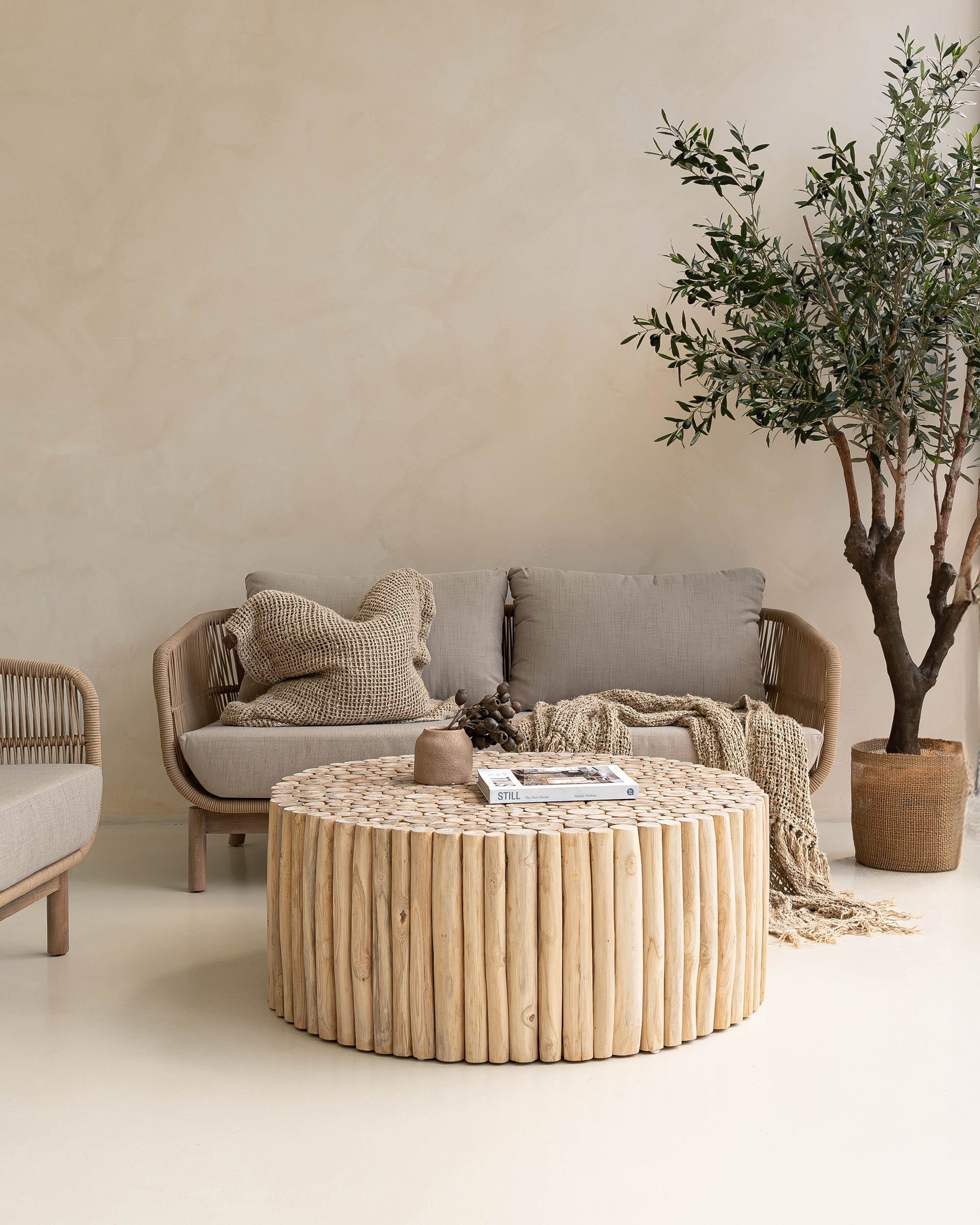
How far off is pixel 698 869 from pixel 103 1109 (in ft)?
3.42

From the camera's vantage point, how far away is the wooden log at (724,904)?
1958mm

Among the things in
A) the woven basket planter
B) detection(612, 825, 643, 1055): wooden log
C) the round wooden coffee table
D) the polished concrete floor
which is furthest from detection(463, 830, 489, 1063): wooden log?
the woven basket planter

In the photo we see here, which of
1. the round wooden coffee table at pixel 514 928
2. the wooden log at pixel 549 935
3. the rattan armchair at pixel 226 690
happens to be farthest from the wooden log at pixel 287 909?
the rattan armchair at pixel 226 690

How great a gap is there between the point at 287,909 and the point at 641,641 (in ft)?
5.56

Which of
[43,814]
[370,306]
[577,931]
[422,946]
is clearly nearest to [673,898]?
[577,931]

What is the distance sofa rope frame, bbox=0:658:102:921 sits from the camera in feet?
8.44

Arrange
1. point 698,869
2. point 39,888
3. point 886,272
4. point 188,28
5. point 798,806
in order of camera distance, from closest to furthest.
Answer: point 698,869, point 39,888, point 798,806, point 886,272, point 188,28

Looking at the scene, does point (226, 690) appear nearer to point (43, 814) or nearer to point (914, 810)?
point (43, 814)

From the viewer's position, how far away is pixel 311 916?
196 centimetres

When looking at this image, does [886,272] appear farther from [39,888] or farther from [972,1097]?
[39,888]

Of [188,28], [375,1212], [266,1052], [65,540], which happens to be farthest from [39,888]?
[188,28]

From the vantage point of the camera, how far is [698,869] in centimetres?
191

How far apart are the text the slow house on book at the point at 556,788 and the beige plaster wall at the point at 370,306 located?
1.86 m

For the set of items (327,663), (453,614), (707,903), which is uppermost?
(453,614)
